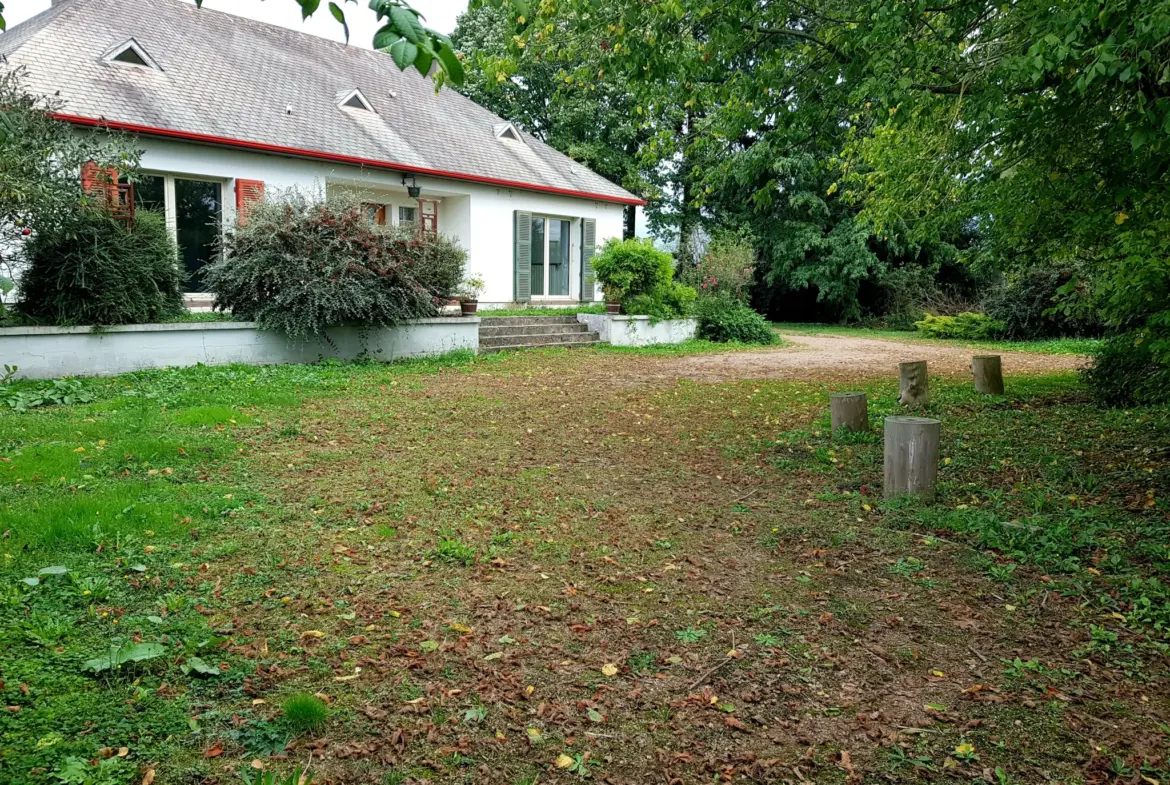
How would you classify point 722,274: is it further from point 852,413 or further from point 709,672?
point 709,672

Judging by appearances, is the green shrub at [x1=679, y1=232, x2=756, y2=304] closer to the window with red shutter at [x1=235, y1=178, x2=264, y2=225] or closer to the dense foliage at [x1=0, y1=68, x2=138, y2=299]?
the window with red shutter at [x1=235, y1=178, x2=264, y2=225]

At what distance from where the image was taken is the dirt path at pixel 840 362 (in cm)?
1223

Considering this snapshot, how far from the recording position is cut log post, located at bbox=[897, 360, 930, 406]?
8781mm

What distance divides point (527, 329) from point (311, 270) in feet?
17.6

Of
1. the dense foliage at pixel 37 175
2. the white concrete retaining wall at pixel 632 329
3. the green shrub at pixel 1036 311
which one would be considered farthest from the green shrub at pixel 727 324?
the dense foliage at pixel 37 175

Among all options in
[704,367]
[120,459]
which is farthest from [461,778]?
[704,367]

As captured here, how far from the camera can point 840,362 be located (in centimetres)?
1438

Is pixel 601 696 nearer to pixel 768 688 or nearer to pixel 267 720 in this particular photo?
pixel 768 688

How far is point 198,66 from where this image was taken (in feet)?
48.9

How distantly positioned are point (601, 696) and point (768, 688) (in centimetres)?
64

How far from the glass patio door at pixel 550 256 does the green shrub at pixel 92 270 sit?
10.9 m

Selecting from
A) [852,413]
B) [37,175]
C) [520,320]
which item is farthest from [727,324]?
[37,175]

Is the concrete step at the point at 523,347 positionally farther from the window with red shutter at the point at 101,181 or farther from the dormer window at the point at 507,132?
the dormer window at the point at 507,132

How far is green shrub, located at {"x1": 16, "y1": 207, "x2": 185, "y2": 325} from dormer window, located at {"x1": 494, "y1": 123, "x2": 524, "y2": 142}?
479 inches
